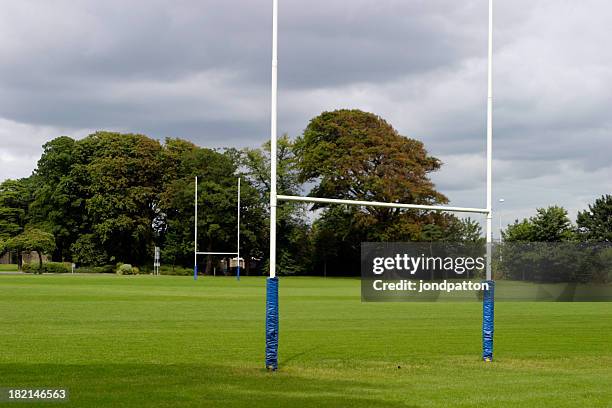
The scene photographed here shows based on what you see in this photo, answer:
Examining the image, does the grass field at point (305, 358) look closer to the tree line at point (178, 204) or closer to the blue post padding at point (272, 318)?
the blue post padding at point (272, 318)

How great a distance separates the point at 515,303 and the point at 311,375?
2475 centimetres

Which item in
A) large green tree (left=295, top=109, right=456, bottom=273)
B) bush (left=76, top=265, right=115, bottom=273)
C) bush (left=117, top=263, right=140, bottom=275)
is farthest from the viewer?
bush (left=76, top=265, right=115, bottom=273)

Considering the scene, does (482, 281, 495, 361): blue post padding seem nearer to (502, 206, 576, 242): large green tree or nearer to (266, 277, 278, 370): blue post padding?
(266, 277, 278, 370): blue post padding

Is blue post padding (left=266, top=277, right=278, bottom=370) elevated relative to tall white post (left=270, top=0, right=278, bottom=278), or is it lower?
lower

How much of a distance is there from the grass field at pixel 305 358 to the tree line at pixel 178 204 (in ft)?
132

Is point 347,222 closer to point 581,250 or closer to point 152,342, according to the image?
point 581,250

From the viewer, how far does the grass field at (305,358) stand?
33.4 feet

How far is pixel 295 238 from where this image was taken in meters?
74.6

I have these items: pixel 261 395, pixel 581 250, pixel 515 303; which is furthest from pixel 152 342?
pixel 581 250

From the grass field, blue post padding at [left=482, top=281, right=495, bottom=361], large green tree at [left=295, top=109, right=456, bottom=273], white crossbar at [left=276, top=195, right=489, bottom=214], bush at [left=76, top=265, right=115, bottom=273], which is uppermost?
large green tree at [left=295, top=109, right=456, bottom=273]

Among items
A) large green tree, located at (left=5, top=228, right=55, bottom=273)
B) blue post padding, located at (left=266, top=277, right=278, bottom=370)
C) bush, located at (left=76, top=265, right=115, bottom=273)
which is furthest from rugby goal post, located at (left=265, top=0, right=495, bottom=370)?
bush, located at (left=76, top=265, right=115, bottom=273)

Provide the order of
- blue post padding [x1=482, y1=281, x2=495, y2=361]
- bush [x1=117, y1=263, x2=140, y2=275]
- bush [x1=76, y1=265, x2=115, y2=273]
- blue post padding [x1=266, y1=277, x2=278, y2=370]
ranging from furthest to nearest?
bush [x1=76, y1=265, x2=115, y2=273], bush [x1=117, y1=263, x2=140, y2=275], blue post padding [x1=482, y1=281, x2=495, y2=361], blue post padding [x1=266, y1=277, x2=278, y2=370]

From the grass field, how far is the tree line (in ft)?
132

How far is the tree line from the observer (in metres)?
66.1
